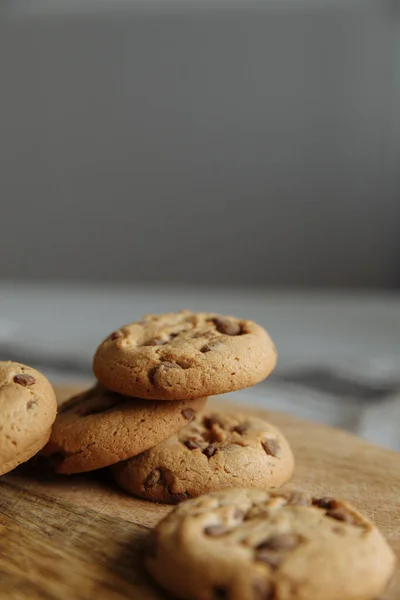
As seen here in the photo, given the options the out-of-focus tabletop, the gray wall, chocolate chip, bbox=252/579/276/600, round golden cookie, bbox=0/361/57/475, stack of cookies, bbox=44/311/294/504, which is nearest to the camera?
chocolate chip, bbox=252/579/276/600

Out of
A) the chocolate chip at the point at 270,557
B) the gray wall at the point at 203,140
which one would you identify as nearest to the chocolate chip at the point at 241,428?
the chocolate chip at the point at 270,557

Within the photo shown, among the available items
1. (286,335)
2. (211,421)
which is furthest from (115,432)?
(286,335)

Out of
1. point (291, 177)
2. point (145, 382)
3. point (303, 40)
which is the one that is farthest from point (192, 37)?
point (145, 382)

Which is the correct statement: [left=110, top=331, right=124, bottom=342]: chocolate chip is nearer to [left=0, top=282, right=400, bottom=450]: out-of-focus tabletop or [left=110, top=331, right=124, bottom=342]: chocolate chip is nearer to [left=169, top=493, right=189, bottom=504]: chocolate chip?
[left=169, top=493, right=189, bottom=504]: chocolate chip

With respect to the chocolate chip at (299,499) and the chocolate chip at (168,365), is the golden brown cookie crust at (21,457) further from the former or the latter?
the chocolate chip at (299,499)

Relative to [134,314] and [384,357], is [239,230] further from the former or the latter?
[384,357]


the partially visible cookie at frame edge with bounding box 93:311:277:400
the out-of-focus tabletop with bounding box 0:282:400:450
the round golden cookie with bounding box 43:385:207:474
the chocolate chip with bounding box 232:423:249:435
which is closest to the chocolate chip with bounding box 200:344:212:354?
the partially visible cookie at frame edge with bounding box 93:311:277:400

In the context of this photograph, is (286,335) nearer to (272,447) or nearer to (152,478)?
(272,447)
